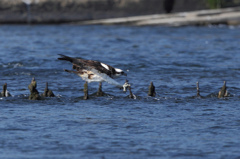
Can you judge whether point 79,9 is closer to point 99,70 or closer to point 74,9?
point 74,9

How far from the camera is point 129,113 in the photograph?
70.6 ft

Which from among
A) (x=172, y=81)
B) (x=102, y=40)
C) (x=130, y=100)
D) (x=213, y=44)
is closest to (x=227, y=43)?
(x=213, y=44)

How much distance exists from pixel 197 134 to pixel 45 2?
254 feet

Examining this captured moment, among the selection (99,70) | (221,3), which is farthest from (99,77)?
(221,3)

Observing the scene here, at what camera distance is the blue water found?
16.4 metres

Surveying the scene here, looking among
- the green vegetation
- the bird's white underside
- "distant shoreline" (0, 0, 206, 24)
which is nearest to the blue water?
the bird's white underside

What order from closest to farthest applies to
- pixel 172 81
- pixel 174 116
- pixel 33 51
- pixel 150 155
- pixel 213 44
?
1. pixel 150 155
2. pixel 174 116
3. pixel 172 81
4. pixel 33 51
5. pixel 213 44

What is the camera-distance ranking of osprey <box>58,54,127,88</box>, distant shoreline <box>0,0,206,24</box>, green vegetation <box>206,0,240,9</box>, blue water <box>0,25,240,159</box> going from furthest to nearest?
green vegetation <box>206,0,240,9</box>
distant shoreline <box>0,0,206,24</box>
osprey <box>58,54,127,88</box>
blue water <box>0,25,240,159</box>

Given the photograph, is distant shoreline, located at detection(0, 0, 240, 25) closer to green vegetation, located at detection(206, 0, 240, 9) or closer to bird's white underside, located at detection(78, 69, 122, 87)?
green vegetation, located at detection(206, 0, 240, 9)

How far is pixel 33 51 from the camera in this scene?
165 ft

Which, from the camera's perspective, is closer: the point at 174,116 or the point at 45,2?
the point at 174,116

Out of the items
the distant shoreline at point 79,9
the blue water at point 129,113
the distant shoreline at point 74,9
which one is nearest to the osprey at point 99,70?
the blue water at point 129,113

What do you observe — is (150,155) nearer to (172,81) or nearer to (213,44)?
(172,81)

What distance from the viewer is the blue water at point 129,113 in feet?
53.8
